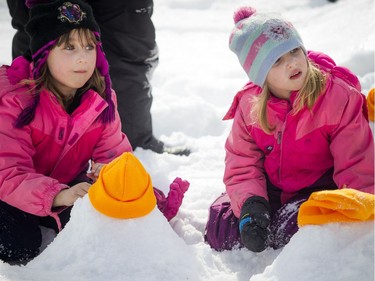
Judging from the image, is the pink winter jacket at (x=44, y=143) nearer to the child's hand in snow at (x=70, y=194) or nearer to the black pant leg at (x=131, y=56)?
the child's hand in snow at (x=70, y=194)

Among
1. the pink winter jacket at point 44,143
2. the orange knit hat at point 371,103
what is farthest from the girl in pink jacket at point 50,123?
the orange knit hat at point 371,103

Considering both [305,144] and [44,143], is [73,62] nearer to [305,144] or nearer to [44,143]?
[44,143]

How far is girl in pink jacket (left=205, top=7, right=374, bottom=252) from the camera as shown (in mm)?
1737

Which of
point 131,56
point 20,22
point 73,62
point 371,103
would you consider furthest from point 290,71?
point 20,22

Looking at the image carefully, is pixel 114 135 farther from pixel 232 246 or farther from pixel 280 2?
pixel 280 2

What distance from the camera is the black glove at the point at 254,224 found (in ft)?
5.33

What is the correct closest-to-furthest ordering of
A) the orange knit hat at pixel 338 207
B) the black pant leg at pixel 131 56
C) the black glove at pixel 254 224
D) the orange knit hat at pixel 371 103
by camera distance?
the orange knit hat at pixel 338 207 → the black glove at pixel 254 224 → the orange knit hat at pixel 371 103 → the black pant leg at pixel 131 56

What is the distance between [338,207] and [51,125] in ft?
3.60

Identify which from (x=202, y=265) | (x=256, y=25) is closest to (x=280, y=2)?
(x=256, y=25)

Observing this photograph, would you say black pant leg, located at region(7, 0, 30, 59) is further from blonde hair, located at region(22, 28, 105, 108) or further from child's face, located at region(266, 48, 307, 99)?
child's face, located at region(266, 48, 307, 99)

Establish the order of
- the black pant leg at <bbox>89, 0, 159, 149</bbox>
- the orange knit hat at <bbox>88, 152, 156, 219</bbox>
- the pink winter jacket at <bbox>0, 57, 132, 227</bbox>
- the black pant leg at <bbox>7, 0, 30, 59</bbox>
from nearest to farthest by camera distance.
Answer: the orange knit hat at <bbox>88, 152, 156, 219</bbox> < the pink winter jacket at <bbox>0, 57, 132, 227</bbox> < the black pant leg at <bbox>7, 0, 30, 59</bbox> < the black pant leg at <bbox>89, 0, 159, 149</bbox>

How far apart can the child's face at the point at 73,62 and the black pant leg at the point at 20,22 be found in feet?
1.72

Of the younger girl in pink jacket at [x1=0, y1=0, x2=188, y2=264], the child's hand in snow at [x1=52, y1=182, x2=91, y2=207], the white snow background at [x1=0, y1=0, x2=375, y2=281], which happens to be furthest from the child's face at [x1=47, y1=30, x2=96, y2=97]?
the white snow background at [x1=0, y1=0, x2=375, y2=281]

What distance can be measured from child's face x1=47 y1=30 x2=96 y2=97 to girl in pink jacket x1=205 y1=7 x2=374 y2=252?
541mm
